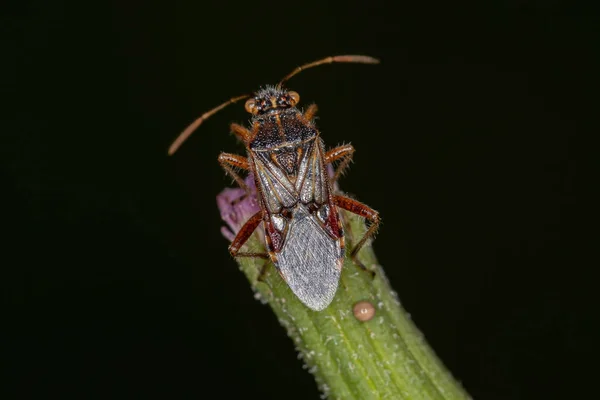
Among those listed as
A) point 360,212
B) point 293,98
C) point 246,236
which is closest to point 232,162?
point 293,98

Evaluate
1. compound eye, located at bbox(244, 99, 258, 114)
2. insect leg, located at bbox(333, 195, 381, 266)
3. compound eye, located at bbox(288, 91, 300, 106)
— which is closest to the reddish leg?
compound eye, located at bbox(244, 99, 258, 114)

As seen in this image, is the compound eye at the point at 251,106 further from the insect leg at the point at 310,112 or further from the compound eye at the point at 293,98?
the insect leg at the point at 310,112

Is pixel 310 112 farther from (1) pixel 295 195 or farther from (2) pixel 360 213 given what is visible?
(2) pixel 360 213

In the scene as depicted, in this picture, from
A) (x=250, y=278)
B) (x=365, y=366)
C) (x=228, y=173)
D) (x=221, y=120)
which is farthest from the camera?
(x=221, y=120)

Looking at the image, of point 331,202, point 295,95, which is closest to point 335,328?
point 331,202

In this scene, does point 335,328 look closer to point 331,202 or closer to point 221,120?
point 331,202

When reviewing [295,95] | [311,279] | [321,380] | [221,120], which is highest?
[221,120]
